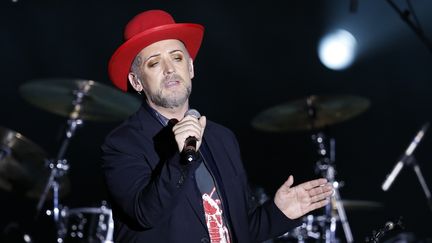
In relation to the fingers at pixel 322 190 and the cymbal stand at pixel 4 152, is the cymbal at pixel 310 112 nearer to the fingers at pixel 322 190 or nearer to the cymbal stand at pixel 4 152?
the cymbal stand at pixel 4 152

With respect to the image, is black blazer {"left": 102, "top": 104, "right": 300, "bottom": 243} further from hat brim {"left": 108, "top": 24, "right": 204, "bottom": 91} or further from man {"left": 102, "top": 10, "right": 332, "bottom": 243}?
hat brim {"left": 108, "top": 24, "right": 204, "bottom": 91}

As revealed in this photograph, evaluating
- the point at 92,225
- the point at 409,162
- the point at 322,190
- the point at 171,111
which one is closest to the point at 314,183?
the point at 322,190

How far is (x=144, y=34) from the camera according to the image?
2400 mm

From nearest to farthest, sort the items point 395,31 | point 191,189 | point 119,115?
point 191,189 → point 119,115 → point 395,31

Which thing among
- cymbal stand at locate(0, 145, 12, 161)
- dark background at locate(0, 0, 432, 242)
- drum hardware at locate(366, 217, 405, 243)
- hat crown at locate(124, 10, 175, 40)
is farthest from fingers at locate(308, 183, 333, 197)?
dark background at locate(0, 0, 432, 242)

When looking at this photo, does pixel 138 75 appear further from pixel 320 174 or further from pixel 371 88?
pixel 371 88

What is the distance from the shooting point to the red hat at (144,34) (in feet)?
7.94

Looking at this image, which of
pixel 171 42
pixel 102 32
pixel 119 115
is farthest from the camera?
pixel 102 32

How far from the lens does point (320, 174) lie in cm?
550

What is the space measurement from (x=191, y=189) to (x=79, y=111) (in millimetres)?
3206

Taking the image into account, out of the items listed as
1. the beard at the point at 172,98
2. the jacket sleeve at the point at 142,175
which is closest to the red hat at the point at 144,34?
the beard at the point at 172,98

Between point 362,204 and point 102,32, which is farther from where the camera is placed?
point 102,32

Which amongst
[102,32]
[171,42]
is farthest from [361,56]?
[171,42]

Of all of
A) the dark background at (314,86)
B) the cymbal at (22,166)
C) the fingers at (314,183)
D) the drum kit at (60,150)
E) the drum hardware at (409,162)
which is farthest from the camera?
the dark background at (314,86)
